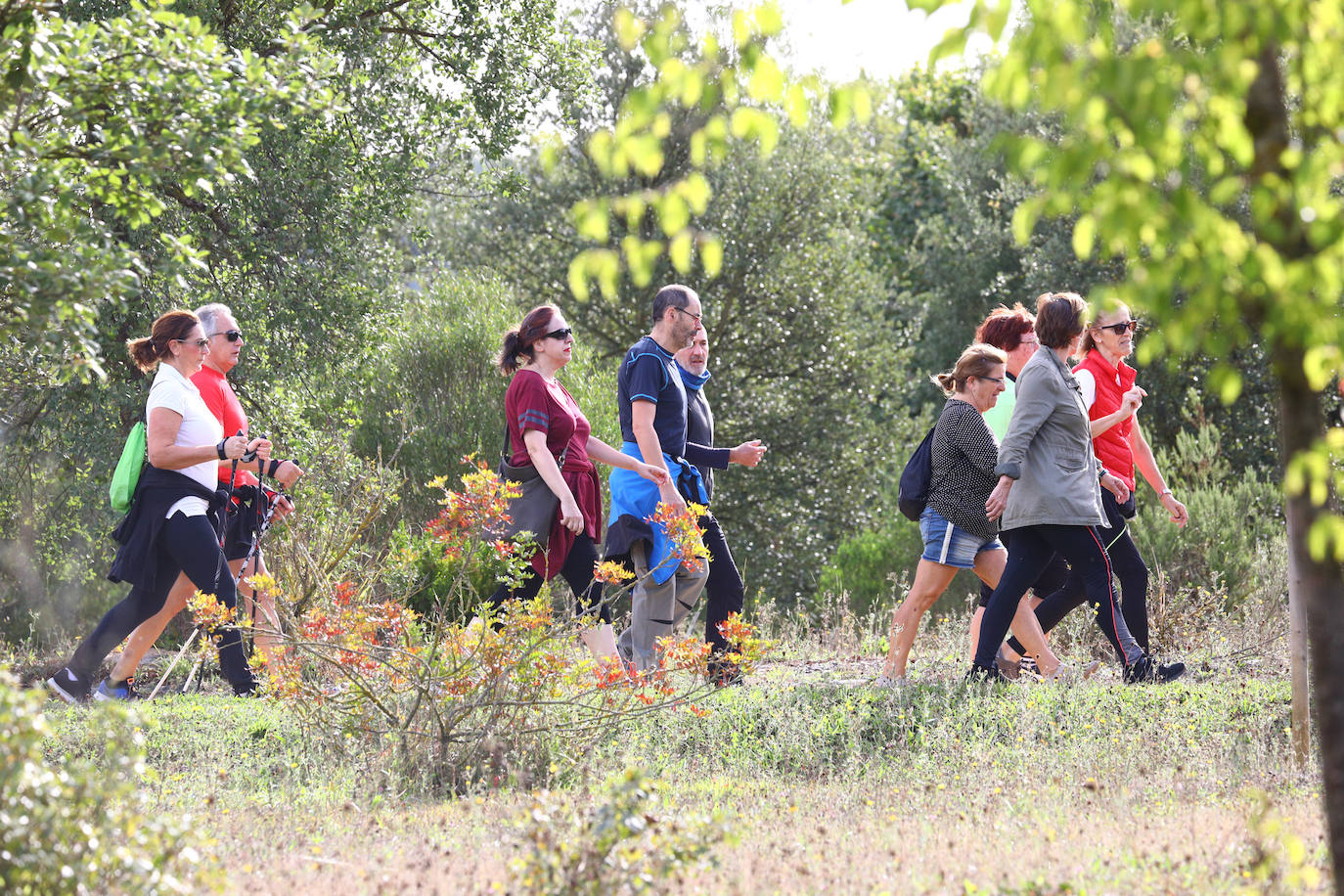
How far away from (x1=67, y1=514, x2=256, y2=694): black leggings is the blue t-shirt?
214 centimetres

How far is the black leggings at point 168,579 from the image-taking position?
6648mm

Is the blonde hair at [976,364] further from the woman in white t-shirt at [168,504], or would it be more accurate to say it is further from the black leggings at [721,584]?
the woman in white t-shirt at [168,504]

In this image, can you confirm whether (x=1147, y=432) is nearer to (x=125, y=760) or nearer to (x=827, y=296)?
(x=827, y=296)

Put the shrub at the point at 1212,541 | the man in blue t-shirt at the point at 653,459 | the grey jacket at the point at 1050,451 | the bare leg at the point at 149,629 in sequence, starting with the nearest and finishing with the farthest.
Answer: the grey jacket at the point at 1050,451, the man in blue t-shirt at the point at 653,459, the bare leg at the point at 149,629, the shrub at the point at 1212,541

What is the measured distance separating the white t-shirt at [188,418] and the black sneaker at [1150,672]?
472 cm

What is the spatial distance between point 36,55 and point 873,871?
3197 millimetres

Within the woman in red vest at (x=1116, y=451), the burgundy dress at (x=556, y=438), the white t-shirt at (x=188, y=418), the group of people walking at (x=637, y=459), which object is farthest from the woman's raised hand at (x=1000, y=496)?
the white t-shirt at (x=188, y=418)

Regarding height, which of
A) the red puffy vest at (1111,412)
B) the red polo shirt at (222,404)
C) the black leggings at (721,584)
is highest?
the red puffy vest at (1111,412)

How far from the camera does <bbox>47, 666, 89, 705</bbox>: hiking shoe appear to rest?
6.68m

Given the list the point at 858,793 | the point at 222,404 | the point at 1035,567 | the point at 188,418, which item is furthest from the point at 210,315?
the point at 1035,567

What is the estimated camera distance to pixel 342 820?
430 centimetres

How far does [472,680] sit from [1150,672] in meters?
3.62

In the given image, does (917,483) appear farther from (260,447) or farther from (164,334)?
(164,334)

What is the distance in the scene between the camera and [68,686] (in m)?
6.73
